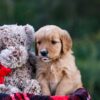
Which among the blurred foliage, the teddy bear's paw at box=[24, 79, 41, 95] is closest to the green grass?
the blurred foliage

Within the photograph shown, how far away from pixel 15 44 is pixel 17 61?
0.09 metres

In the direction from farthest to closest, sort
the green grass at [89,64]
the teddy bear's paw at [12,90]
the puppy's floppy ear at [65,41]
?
1. the green grass at [89,64]
2. the puppy's floppy ear at [65,41]
3. the teddy bear's paw at [12,90]

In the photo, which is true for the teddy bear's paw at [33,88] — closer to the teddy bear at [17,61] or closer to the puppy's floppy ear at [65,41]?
the teddy bear at [17,61]

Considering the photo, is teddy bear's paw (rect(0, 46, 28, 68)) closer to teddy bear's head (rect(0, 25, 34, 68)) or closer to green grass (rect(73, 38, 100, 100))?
teddy bear's head (rect(0, 25, 34, 68))

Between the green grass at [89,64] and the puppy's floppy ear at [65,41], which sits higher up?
the puppy's floppy ear at [65,41]

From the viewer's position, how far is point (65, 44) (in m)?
2.71

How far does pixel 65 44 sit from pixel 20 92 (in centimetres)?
31

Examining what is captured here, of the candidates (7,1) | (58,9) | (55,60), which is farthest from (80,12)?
(55,60)

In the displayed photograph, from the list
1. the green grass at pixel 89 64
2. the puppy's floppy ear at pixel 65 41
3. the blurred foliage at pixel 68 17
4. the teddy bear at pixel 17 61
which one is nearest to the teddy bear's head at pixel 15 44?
the teddy bear at pixel 17 61

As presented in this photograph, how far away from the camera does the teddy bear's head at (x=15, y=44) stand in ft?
8.63

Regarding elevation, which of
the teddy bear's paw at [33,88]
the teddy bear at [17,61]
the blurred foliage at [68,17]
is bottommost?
the blurred foliage at [68,17]

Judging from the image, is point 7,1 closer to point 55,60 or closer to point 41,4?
point 41,4

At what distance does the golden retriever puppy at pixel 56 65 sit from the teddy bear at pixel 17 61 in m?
0.04

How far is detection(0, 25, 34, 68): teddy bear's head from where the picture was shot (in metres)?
2.63
